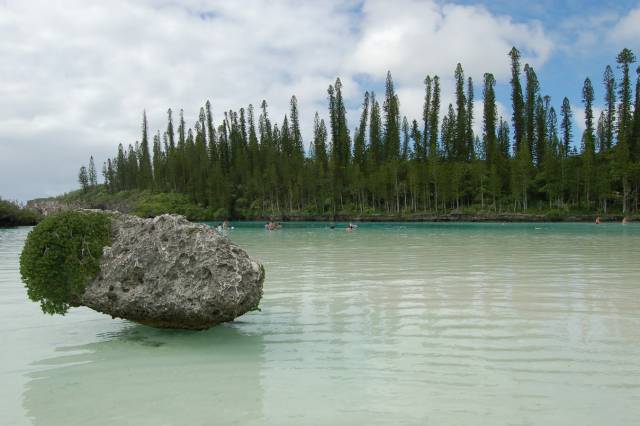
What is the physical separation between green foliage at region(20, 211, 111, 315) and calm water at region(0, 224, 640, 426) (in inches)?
25.3

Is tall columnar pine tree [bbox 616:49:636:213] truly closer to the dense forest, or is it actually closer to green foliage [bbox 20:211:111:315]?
the dense forest

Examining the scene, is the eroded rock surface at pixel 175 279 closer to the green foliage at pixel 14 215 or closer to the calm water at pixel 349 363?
the calm water at pixel 349 363

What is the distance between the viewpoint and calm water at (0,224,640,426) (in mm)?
4031

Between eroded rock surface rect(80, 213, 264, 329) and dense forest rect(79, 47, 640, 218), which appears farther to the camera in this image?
dense forest rect(79, 47, 640, 218)

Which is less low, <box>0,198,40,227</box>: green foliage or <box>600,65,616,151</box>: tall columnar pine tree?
<box>600,65,616,151</box>: tall columnar pine tree

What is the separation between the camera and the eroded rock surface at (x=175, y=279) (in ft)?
19.8

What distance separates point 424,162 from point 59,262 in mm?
70079

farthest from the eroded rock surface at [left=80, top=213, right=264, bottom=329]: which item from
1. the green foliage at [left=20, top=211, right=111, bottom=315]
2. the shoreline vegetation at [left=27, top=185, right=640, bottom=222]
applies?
the shoreline vegetation at [left=27, top=185, right=640, bottom=222]

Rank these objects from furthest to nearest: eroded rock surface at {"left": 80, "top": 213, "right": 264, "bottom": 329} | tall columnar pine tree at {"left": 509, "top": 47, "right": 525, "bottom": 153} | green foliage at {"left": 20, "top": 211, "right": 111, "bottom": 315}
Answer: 1. tall columnar pine tree at {"left": 509, "top": 47, "right": 525, "bottom": 153}
2. green foliage at {"left": 20, "top": 211, "right": 111, "bottom": 315}
3. eroded rock surface at {"left": 80, "top": 213, "right": 264, "bottom": 329}

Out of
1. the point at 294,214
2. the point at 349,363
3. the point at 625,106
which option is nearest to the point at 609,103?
the point at 625,106

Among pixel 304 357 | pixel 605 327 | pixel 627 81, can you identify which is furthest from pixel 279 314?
pixel 627 81

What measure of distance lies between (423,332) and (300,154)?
80156 mm

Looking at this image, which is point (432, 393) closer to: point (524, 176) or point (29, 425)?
point (29, 425)

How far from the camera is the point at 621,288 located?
384 inches
